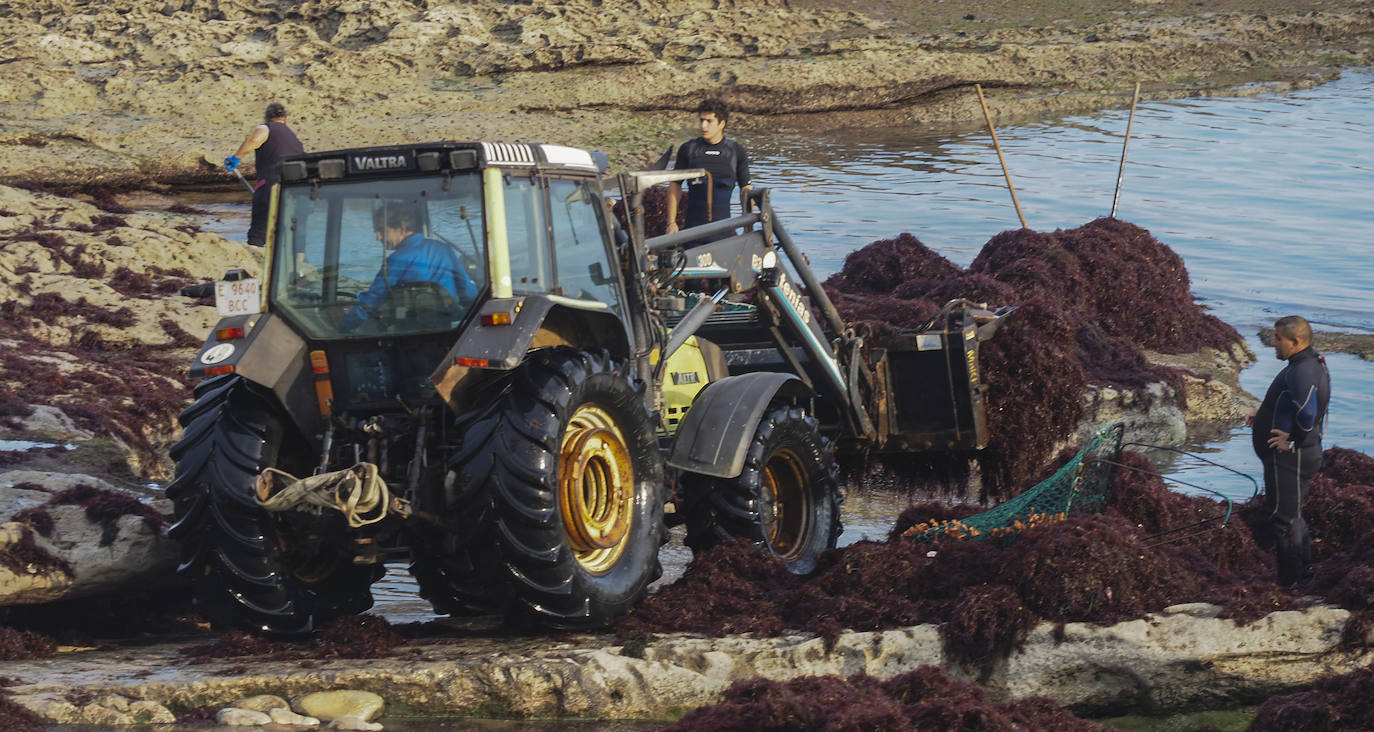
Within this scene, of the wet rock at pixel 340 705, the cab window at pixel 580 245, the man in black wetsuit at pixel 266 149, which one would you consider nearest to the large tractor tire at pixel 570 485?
the cab window at pixel 580 245

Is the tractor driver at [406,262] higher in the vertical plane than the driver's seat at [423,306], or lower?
higher

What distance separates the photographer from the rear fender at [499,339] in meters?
5.98

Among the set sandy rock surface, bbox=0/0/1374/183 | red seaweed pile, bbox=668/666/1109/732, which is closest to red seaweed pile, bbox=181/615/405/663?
red seaweed pile, bbox=668/666/1109/732

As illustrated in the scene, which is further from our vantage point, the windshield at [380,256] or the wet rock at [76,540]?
the wet rock at [76,540]

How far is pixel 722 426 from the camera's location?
7.57 metres

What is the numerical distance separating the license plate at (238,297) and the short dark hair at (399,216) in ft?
1.87

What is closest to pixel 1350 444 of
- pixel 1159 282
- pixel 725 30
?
pixel 1159 282

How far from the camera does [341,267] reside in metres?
6.66

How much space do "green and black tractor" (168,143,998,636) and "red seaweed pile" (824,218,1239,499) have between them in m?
3.29

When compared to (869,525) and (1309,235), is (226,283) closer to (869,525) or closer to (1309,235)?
(869,525)

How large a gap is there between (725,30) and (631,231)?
24.2m

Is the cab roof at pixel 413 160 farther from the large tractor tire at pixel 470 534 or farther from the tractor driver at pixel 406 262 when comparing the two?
the large tractor tire at pixel 470 534

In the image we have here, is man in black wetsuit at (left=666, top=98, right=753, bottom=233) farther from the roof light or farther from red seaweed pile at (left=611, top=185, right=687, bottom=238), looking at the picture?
the roof light

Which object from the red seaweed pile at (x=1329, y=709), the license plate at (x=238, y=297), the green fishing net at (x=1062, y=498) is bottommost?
the red seaweed pile at (x=1329, y=709)
